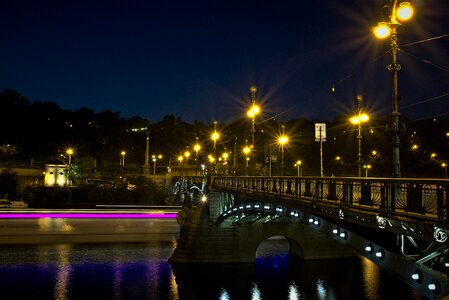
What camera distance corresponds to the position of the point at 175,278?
32938 millimetres

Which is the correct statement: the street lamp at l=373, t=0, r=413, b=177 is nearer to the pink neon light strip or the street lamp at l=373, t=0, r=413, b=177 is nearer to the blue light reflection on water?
the blue light reflection on water

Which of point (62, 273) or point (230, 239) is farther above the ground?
point (230, 239)

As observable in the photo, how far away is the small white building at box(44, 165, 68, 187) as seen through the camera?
74938 millimetres

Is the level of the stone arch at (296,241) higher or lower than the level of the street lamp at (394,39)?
lower

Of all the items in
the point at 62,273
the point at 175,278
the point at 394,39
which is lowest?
the point at 175,278

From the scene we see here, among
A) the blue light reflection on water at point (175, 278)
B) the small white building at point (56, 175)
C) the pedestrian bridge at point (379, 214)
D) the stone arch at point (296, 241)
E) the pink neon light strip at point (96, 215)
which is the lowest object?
the blue light reflection on water at point (175, 278)

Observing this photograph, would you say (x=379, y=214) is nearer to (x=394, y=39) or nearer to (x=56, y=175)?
(x=394, y=39)

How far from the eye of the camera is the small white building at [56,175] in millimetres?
74938

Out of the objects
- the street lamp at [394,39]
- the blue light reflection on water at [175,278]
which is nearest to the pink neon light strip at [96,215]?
the blue light reflection on water at [175,278]

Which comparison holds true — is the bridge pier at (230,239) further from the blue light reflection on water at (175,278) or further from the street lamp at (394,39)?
the street lamp at (394,39)

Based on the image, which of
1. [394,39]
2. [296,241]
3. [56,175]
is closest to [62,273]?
[296,241]

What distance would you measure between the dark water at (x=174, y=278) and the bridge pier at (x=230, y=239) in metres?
0.87

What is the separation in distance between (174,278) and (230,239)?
6929mm

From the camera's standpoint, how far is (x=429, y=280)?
10570mm
